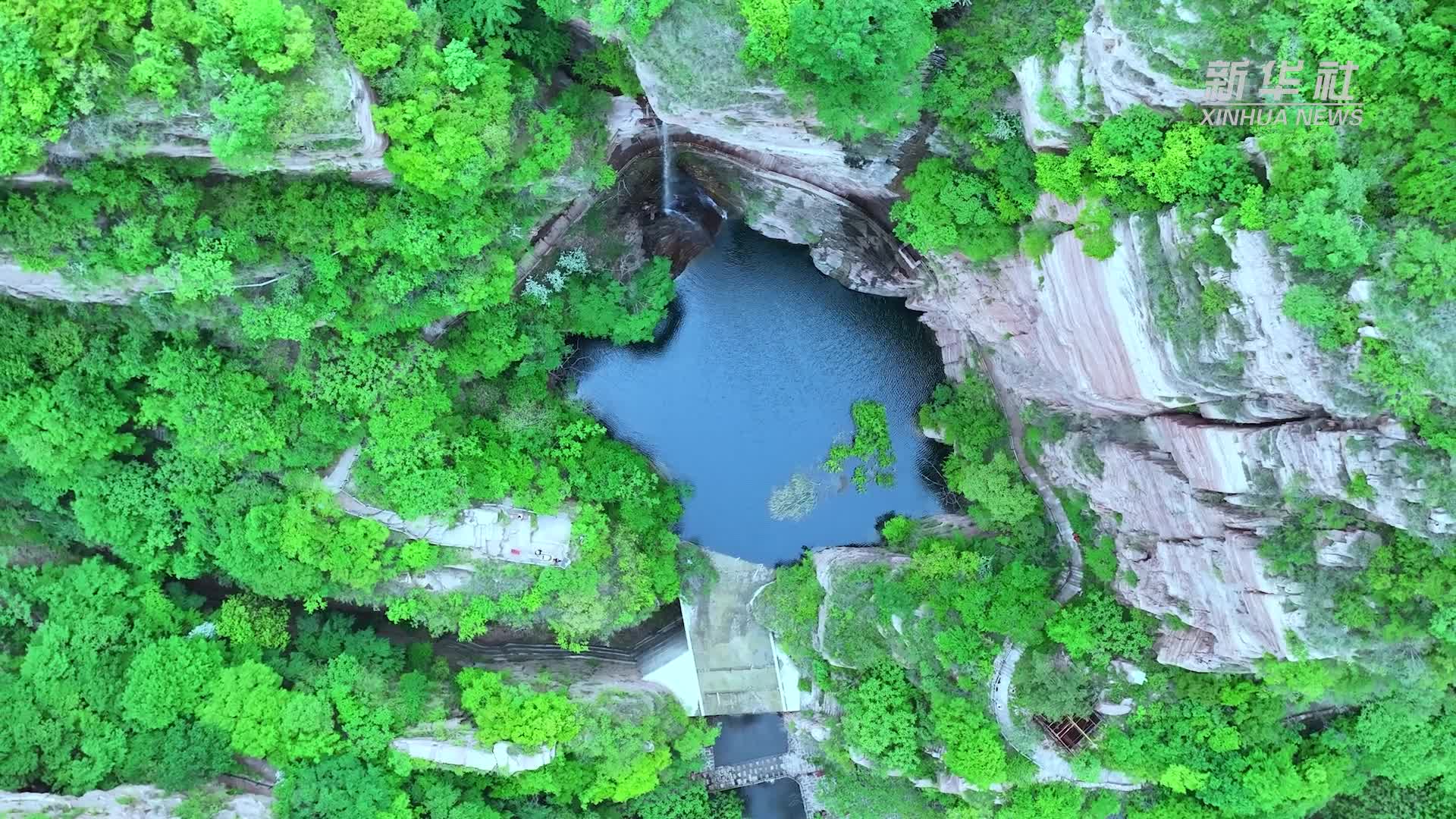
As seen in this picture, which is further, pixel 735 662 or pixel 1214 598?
pixel 735 662

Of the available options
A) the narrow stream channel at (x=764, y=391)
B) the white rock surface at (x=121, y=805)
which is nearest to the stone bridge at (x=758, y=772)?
the narrow stream channel at (x=764, y=391)

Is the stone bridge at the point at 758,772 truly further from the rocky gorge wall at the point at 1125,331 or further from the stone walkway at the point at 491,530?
the rocky gorge wall at the point at 1125,331

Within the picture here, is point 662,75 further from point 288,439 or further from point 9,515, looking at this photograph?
point 9,515

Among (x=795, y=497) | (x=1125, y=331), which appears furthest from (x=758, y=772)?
(x=1125, y=331)

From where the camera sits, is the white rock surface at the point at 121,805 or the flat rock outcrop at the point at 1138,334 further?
the white rock surface at the point at 121,805

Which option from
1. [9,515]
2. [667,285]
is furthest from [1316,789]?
[9,515]

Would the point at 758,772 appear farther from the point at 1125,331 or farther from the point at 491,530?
the point at 1125,331

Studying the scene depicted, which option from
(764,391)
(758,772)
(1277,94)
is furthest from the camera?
(764,391)
